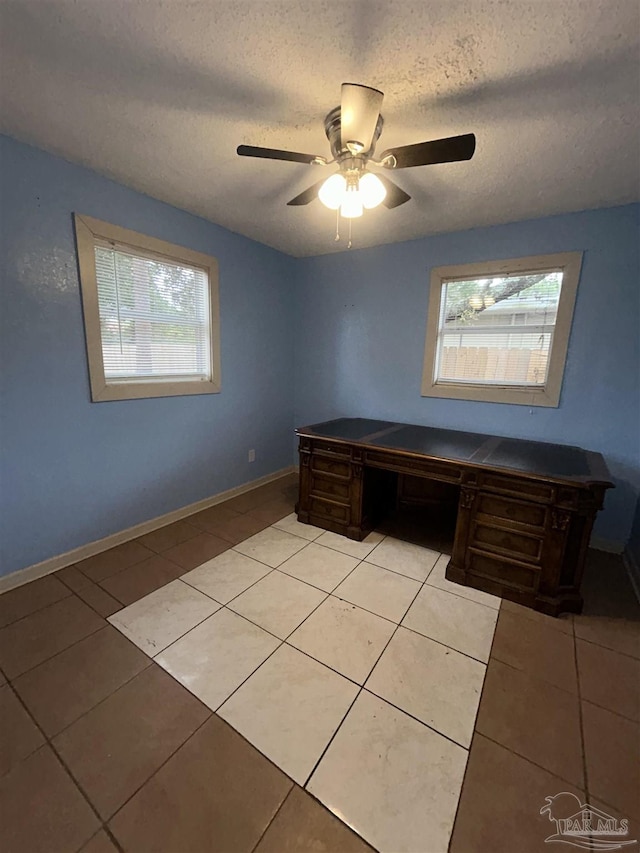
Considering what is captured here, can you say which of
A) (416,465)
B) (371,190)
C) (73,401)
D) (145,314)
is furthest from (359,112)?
(73,401)

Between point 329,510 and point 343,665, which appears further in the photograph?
point 329,510

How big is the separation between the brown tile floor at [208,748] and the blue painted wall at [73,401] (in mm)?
585

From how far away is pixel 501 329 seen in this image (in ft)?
8.77

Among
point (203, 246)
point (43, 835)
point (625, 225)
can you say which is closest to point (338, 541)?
point (43, 835)

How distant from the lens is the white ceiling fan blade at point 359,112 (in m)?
1.13

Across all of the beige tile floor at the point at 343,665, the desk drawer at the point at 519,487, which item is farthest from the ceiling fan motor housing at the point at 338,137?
the beige tile floor at the point at 343,665

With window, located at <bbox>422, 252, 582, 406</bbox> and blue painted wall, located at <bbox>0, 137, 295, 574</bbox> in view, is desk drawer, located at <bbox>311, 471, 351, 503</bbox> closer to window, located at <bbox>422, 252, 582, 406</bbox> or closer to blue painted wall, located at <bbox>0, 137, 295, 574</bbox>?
blue painted wall, located at <bbox>0, 137, 295, 574</bbox>

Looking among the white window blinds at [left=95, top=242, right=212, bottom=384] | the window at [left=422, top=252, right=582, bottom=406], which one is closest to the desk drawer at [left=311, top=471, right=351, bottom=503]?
the window at [left=422, top=252, right=582, bottom=406]

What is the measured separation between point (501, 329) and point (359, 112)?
1.99 m

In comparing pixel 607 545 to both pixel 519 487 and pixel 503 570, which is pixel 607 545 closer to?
pixel 503 570

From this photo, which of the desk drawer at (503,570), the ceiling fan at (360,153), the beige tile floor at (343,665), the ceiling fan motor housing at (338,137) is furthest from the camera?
the desk drawer at (503,570)

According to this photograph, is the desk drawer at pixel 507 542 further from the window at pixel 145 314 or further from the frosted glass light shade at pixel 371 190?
the window at pixel 145 314

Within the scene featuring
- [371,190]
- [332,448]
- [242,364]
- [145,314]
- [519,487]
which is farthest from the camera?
[242,364]

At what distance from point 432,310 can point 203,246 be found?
1.96 meters
